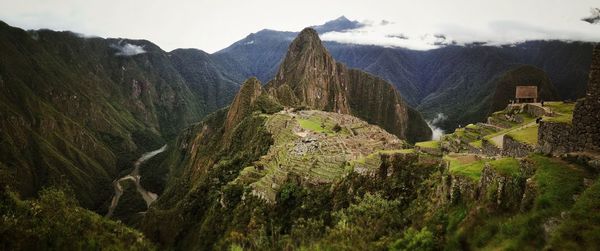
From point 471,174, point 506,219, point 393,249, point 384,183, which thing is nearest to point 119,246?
point 384,183

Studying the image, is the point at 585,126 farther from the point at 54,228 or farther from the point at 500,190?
the point at 54,228

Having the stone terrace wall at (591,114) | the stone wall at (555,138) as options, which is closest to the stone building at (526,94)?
the stone wall at (555,138)

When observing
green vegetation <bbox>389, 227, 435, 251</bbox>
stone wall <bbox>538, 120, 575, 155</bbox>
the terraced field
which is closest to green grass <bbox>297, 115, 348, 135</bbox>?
the terraced field

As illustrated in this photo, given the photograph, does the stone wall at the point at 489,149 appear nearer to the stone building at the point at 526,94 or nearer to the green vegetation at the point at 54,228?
the stone building at the point at 526,94

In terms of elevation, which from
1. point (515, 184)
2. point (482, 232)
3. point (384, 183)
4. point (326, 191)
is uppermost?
point (515, 184)

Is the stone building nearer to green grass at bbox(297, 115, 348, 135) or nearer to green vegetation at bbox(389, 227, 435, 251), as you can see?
green grass at bbox(297, 115, 348, 135)

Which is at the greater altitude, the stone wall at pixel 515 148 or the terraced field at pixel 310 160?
the stone wall at pixel 515 148

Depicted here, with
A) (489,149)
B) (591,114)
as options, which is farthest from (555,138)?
(489,149)

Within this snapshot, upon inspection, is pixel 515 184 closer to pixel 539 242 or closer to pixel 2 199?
pixel 539 242
